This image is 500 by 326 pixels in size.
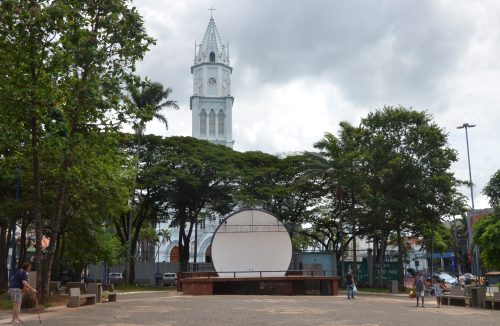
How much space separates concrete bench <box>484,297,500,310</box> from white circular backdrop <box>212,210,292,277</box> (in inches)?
651

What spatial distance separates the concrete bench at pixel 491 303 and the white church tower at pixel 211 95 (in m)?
69.2

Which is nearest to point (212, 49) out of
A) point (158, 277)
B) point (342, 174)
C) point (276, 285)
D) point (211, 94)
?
point (211, 94)

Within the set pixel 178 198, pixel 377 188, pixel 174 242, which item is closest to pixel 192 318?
pixel 377 188

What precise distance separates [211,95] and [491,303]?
7289 centimetres

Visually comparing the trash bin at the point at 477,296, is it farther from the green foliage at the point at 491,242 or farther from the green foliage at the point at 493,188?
the green foliage at the point at 493,188

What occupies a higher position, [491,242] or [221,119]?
[221,119]

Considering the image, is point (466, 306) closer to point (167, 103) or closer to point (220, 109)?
point (167, 103)

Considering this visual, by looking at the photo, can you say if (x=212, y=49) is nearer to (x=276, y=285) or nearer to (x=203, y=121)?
(x=203, y=121)

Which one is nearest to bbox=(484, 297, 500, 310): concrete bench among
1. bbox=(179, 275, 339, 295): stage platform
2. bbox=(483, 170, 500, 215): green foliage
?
bbox=(179, 275, 339, 295): stage platform

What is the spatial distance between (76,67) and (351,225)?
29.2 metres

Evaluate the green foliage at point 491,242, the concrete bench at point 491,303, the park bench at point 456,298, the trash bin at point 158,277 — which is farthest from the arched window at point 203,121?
the concrete bench at point 491,303

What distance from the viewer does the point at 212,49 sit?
91625 mm

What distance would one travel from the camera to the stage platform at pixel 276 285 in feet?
102

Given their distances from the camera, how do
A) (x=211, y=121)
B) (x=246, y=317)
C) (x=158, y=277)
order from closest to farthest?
(x=246, y=317) → (x=158, y=277) → (x=211, y=121)
